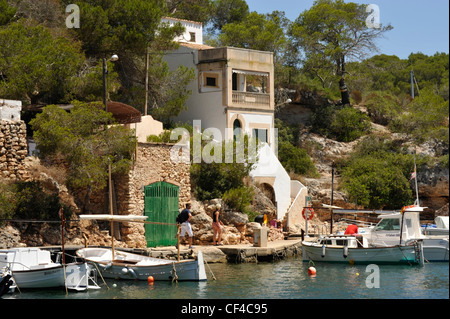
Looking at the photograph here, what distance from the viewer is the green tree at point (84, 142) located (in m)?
26.5

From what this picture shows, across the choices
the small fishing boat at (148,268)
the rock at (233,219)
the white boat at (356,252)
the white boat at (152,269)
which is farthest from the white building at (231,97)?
the white boat at (152,269)

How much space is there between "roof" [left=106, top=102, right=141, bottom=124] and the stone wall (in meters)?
4.62

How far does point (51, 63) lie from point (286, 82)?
23.1 metres

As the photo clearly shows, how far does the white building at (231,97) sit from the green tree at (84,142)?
38.8ft

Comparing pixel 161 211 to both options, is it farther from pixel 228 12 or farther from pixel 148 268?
pixel 228 12

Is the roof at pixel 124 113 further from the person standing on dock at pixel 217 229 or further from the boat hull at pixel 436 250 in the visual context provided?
the boat hull at pixel 436 250

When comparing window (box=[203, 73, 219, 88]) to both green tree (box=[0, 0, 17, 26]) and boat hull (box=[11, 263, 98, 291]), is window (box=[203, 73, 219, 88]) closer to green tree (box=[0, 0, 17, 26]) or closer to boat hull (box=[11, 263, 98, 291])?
green tree (box=[0, 0, 17, 26])

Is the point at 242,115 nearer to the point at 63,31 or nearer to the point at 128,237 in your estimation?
the point at 63,31

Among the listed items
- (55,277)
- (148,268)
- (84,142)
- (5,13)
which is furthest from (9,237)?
(5,13)

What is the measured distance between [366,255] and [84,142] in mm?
12584

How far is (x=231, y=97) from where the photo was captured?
40.3 meters

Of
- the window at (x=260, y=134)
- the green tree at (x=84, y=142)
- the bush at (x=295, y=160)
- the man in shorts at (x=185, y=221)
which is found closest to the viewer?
the green tree at (x=84, y=142)
